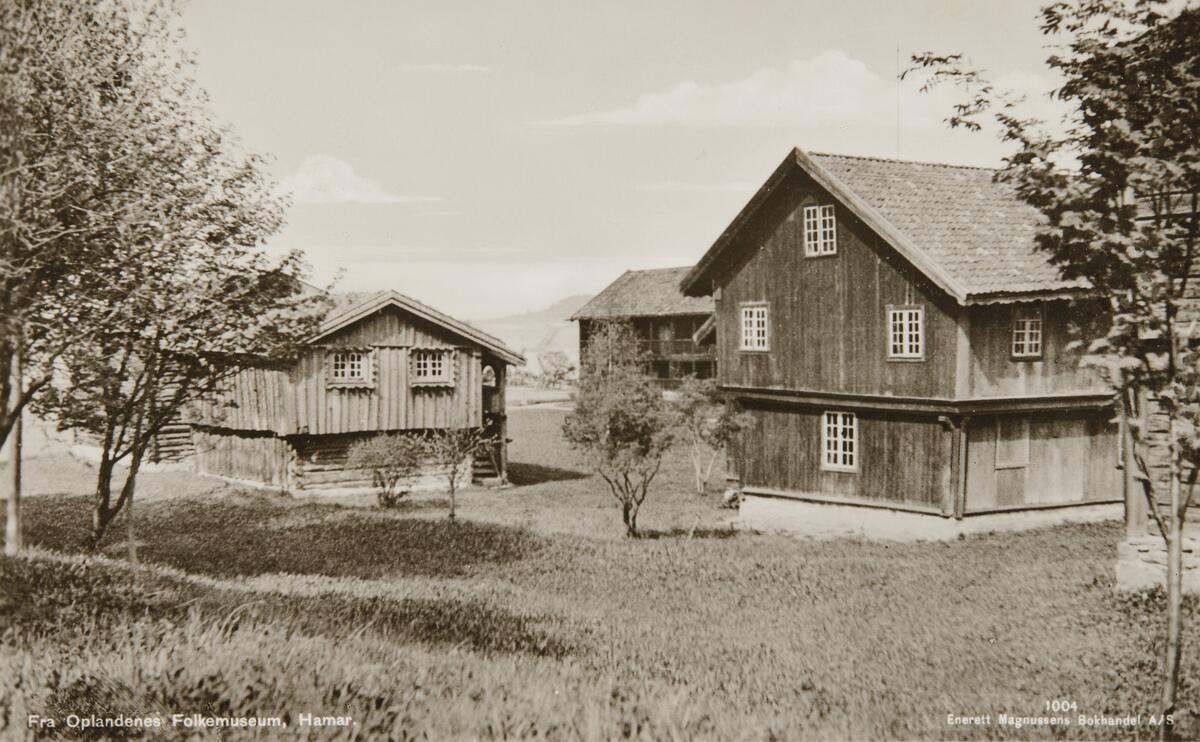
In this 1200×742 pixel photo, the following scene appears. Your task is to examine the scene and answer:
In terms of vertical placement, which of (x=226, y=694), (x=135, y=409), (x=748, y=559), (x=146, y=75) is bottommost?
(x=748, y=559)

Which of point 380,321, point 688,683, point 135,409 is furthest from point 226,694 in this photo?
point 380,321

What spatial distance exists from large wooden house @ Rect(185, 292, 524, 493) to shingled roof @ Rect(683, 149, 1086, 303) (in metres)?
12.5

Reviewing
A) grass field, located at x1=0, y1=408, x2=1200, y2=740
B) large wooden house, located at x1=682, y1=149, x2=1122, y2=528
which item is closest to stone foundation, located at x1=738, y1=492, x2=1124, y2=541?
large wooden house, located at x1=682, y1=149, x2=1122, y2=528

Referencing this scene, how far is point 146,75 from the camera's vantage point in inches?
557

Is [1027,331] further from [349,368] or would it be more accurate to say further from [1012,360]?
[349,368]

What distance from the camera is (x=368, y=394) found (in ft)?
112

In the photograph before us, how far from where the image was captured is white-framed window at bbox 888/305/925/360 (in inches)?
949

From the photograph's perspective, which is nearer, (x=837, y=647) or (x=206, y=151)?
(x=837, y=647)

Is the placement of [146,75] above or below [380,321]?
above

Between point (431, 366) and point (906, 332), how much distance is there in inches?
713

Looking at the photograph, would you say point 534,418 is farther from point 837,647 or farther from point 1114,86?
point 1114,86

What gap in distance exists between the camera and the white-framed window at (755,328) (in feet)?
91.8

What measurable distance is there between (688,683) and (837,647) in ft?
11.7

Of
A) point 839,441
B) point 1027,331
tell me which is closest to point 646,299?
point 839,441
